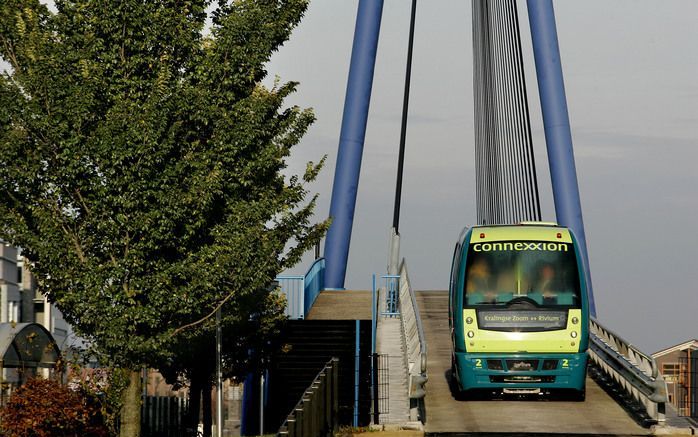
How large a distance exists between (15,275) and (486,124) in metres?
22.5

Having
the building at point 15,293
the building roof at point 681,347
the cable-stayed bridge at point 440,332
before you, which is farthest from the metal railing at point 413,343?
the building roof at point 681,347

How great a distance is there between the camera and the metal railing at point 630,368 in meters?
18.5

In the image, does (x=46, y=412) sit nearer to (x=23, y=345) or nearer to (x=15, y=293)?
(x=23, y=345)

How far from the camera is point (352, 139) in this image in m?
37.2

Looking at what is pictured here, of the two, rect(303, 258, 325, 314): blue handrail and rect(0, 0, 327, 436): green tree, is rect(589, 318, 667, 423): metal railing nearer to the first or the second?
rect(0, 0, 327, 436): green tree

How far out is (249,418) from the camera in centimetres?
3656

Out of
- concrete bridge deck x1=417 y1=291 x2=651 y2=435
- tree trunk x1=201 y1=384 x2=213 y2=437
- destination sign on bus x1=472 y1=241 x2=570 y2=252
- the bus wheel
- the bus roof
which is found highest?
the bus roof

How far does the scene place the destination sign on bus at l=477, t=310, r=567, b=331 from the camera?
65.5 feet

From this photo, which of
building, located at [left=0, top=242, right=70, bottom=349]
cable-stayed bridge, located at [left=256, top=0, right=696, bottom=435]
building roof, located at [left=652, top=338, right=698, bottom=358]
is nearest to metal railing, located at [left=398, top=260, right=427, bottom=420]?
cable-stayed bridge, located at [left=256, top=0, right=696, bottom=435]

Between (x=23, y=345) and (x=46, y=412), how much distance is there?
6.47 metres

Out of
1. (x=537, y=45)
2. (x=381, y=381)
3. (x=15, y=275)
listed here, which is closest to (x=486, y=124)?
(x=537, y=45)

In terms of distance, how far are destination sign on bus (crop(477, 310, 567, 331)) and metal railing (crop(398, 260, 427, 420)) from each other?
110 cm

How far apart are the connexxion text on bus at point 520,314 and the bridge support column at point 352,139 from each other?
16.5m

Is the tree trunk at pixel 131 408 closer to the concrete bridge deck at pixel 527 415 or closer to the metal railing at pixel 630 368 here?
the concrete bridge deck at pixel 527 415
